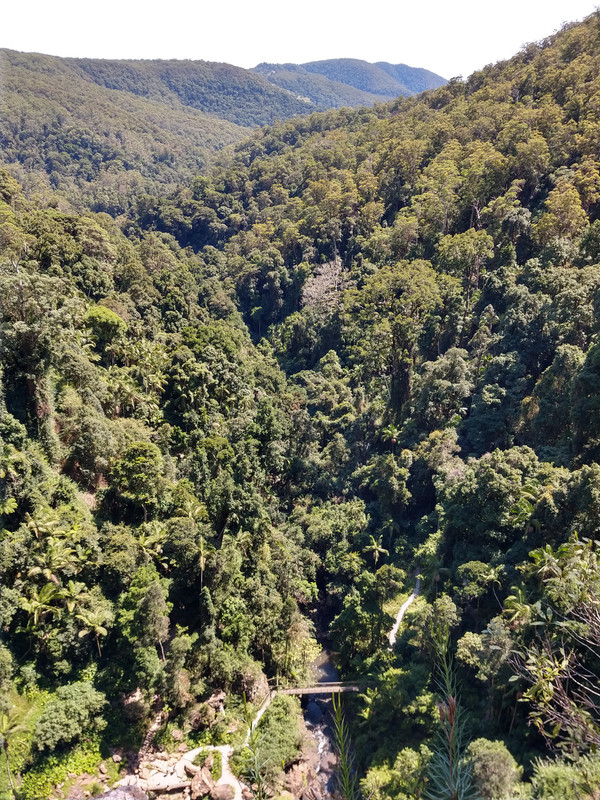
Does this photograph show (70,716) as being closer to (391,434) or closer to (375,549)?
(375,549)

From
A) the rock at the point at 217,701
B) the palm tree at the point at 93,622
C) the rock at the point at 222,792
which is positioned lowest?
the rock at the point at 222,792

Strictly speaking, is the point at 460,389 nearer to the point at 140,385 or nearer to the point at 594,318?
the point at 594,318

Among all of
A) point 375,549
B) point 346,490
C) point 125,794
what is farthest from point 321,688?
point 346,490

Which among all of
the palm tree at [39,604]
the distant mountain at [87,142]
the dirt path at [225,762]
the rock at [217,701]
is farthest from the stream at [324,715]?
the distant mountain at [87,142]

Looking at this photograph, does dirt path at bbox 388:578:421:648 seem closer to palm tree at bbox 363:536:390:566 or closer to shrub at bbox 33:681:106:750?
palm tree at bbox 363:536:390:566

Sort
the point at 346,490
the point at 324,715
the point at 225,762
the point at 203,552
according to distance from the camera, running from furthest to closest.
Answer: the point at 346,490, the point at 324,715, the point at 203,552, the point at 225,762

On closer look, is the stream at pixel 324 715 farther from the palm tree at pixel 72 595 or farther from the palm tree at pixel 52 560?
the palm tree at pixel 52 560
